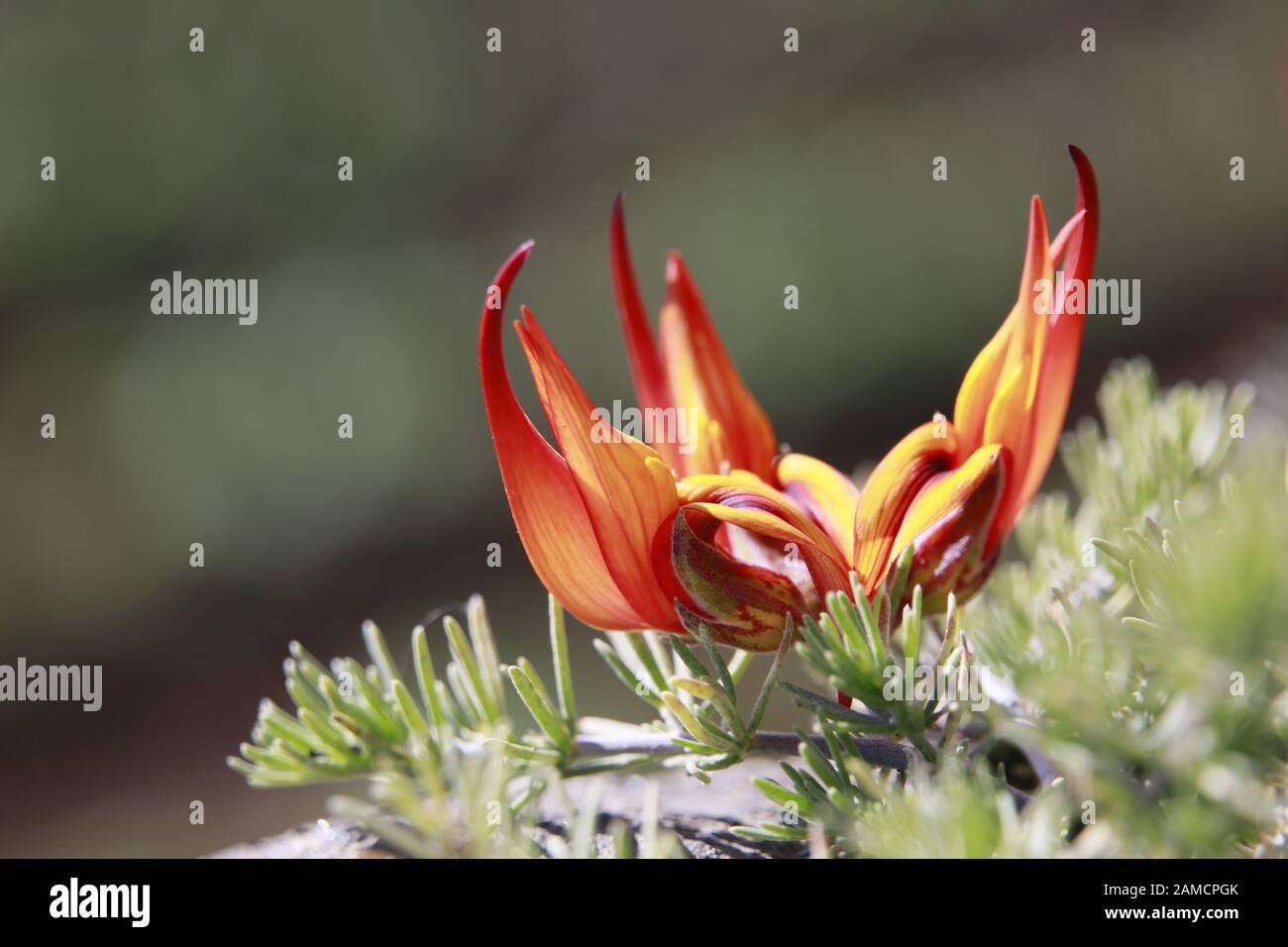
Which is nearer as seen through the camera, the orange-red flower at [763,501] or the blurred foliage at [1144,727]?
the blurred foliage at [1144,727]

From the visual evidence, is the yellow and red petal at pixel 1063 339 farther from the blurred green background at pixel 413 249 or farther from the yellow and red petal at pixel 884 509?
the blurred green background at pixel 413 249

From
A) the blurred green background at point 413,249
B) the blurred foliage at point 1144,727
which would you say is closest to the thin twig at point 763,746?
the blurred foliage at point 1144,727

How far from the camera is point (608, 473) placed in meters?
0.30

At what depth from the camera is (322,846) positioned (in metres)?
0.37

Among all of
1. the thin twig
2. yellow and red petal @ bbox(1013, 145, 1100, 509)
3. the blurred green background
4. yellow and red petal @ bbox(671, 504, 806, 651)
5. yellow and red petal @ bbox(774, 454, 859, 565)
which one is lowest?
the thin twig

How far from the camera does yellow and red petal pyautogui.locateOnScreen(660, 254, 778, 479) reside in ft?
1.33

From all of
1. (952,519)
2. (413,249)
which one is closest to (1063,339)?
(952,519)

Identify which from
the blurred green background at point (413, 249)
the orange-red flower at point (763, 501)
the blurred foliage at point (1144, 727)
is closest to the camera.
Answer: the blurred foliage at point (1144, 727)

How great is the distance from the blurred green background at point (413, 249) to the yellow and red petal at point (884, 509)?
4.12 ft

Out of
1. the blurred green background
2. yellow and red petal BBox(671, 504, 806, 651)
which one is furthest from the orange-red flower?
the blurred green background

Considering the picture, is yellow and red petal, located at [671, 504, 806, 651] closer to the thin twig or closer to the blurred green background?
the thin twig

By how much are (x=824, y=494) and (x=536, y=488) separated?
102 millimetres

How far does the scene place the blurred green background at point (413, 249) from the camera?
1609mm
